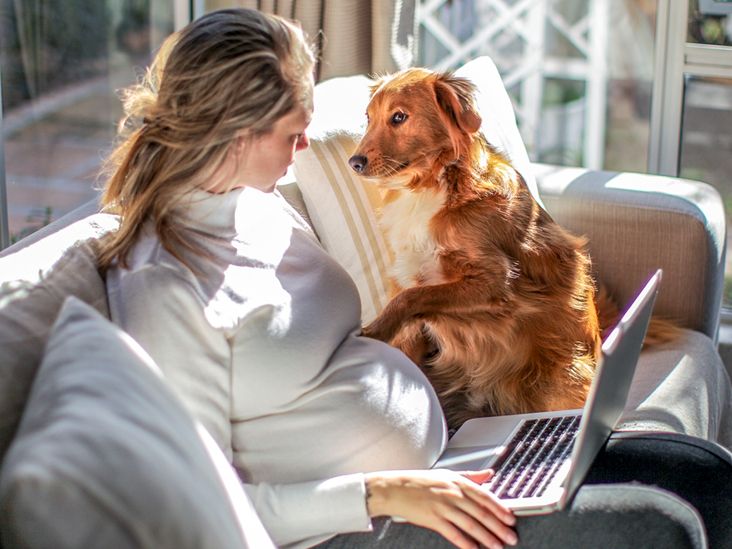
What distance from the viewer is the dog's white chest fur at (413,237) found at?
6.21ft

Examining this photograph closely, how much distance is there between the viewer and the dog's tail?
2.22m

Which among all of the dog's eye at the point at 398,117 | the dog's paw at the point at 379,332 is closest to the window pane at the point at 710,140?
the dog's eye at the point at 398,117

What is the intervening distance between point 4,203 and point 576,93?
10.9 ft

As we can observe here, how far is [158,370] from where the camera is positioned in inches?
45.6

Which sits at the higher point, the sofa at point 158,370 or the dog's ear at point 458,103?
the dog's ear at point 458,103

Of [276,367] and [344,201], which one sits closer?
[276,367]

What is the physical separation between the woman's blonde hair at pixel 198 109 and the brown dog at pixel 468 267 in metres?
0.49

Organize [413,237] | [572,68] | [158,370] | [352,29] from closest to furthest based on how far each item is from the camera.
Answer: [158,370]
[413,237]
[352,29]
[572,68]

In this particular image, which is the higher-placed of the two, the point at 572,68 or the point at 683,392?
the point at 572,68

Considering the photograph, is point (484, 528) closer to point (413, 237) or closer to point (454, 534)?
point (454, 534)

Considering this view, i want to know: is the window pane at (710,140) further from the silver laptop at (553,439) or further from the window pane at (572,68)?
the silver laptop at (553,439)

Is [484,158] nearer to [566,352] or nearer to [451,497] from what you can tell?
[566,352]

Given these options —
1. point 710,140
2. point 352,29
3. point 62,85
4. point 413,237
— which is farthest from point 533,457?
point 710,140

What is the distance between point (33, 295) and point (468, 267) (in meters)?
0.83
